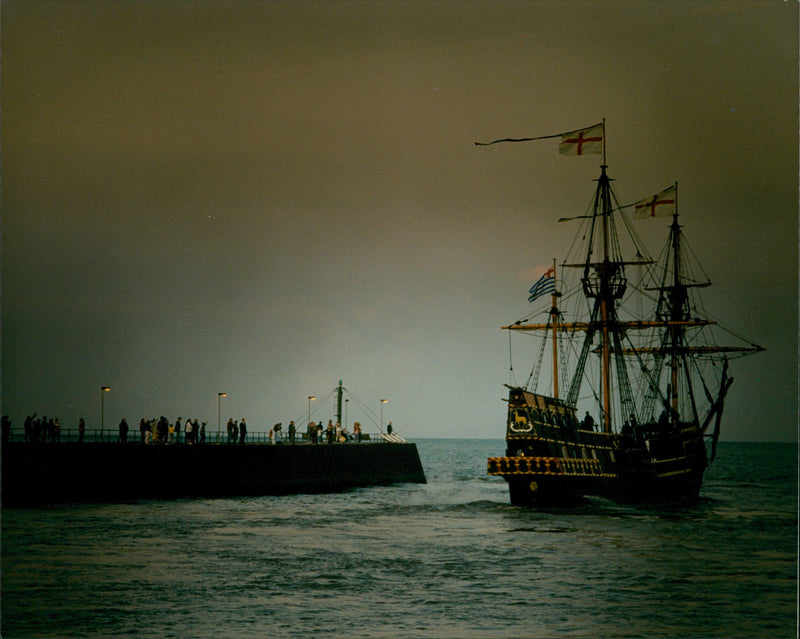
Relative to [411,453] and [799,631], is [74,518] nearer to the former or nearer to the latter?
[799,631]

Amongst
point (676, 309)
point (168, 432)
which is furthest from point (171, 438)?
point (676, 309)

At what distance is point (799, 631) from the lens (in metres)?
21.9

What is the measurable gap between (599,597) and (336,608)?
21.2 feet

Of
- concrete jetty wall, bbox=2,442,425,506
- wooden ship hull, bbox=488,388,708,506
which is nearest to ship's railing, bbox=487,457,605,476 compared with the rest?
wooden ship hull, bbox=488,388,708,506

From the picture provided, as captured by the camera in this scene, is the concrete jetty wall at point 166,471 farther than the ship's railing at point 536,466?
No

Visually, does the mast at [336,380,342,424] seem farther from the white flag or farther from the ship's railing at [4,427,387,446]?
the white flag

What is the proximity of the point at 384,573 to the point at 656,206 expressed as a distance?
1063 inches

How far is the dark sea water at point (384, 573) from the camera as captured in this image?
21.3 metres

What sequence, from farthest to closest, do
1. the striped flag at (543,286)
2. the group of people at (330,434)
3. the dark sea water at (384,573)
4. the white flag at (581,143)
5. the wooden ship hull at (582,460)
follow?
the group of people at (330,434), the striped flag at (543,286), the wooden ship hull at (582,460), the white flag at (581,143), the dark sea water at (384,573)

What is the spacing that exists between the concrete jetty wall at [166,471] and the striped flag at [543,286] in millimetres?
15042

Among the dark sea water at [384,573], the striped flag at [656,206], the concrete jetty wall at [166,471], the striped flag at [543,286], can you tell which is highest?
the striped flag at [656,206]

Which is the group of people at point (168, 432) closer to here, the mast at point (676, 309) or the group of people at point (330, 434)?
the group of people at point (330, 434)

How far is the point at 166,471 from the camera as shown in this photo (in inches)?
1748

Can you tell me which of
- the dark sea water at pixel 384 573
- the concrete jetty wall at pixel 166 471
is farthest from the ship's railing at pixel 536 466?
the concrete jetty wall at pixel 166 471
